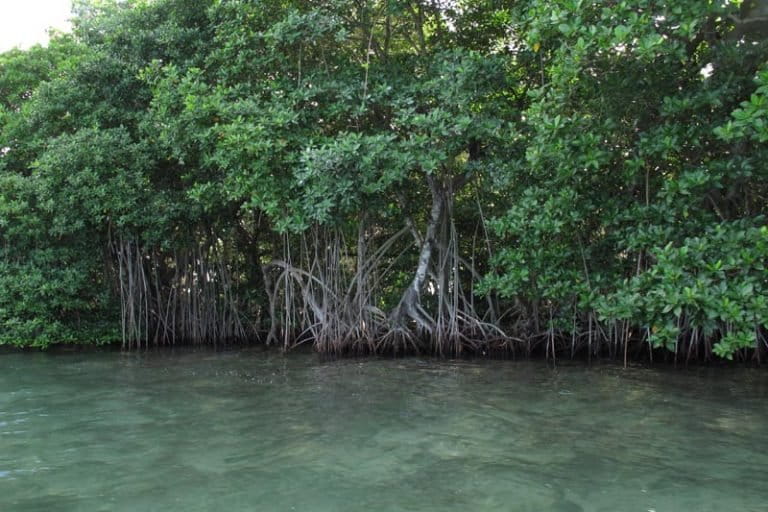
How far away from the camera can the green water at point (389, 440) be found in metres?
3.20

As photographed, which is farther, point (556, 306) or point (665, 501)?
point (556, 306)

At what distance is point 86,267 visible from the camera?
908 centimetres

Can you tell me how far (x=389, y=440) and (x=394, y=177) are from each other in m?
3.30

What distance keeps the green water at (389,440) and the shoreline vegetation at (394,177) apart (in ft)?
2.58

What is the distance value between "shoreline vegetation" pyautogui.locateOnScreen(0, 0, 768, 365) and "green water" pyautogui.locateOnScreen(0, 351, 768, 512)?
79cm

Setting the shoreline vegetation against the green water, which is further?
the shoreline vegetation

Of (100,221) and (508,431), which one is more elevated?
(100,221)

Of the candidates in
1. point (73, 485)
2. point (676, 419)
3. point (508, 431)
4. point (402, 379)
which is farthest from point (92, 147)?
point (676, 419)

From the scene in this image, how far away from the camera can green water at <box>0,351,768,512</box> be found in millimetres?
3199

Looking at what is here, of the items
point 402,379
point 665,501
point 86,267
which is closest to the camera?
point 665,501

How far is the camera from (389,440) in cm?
421

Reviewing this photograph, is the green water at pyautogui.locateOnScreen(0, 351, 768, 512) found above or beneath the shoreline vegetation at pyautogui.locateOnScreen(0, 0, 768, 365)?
beneath

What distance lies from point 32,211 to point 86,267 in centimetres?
100

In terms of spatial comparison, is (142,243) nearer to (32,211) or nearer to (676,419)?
(32,211)
